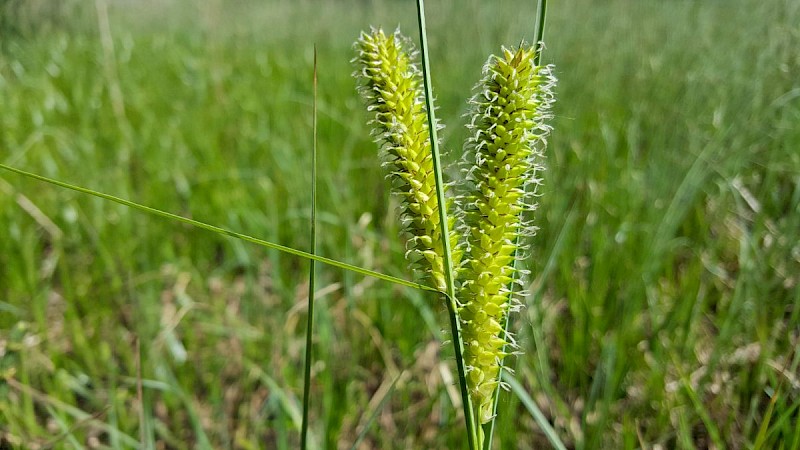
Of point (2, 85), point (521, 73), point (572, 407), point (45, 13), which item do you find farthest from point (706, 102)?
point (45, 13)

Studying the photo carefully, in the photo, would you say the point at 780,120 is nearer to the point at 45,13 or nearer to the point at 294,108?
the point at 294,108

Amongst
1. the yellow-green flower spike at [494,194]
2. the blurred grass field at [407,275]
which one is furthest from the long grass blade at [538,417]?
the yellow-green flower spike at [494,194]

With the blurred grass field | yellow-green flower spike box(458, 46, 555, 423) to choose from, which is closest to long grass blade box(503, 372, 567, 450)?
the blurred grass field

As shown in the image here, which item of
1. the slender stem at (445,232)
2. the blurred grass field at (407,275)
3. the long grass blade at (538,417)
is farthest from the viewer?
the blurred grass field at (407,275)

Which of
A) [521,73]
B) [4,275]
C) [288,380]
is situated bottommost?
[288,380]

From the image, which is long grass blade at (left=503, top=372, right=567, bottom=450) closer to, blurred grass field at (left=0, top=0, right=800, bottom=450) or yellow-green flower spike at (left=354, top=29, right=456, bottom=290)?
blurred grass field at (left=0, top=0, right=800, bottom=450)

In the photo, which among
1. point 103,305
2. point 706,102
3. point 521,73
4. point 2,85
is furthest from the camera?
point 2,85

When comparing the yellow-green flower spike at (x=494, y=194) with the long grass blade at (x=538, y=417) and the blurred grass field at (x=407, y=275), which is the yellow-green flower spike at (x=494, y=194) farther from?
the long grass blade at (x=538, y=417)
